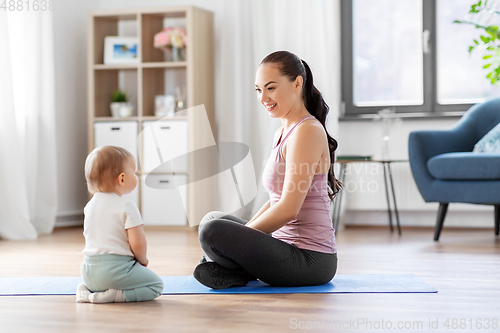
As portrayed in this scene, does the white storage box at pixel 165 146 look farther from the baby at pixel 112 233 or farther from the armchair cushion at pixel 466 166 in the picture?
the baby at pixel 112 233

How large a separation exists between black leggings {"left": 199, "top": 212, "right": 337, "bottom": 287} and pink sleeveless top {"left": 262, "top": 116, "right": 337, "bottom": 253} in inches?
1.3

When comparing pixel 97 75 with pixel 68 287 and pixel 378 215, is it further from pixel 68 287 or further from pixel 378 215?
pixel 68 287

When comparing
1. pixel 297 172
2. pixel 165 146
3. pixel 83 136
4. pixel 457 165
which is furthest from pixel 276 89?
pixel 83 136

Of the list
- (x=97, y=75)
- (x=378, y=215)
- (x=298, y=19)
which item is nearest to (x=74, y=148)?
(x=97, y=75)

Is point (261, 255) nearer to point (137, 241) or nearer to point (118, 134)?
point (137, 241)

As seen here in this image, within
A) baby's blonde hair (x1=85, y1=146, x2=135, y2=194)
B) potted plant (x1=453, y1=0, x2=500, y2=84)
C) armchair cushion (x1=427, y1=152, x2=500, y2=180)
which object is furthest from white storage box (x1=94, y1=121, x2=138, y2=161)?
baby's blonde hair (x1=85, y1=146, x2=135, y2=194)

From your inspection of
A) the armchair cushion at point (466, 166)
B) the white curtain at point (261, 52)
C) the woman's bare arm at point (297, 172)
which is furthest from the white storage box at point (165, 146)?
the woman's bare arm at point (297, 172)

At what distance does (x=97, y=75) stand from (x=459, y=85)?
2.52m

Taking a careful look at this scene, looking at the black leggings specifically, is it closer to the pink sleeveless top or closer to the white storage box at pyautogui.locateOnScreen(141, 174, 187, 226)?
the pink sleeveless top

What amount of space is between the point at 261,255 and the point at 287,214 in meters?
0.15

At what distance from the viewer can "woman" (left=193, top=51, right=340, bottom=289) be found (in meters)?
1.81

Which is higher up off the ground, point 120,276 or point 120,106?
point 120,106

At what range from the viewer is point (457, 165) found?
10.4ft

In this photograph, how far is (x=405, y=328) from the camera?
4.66 ft
